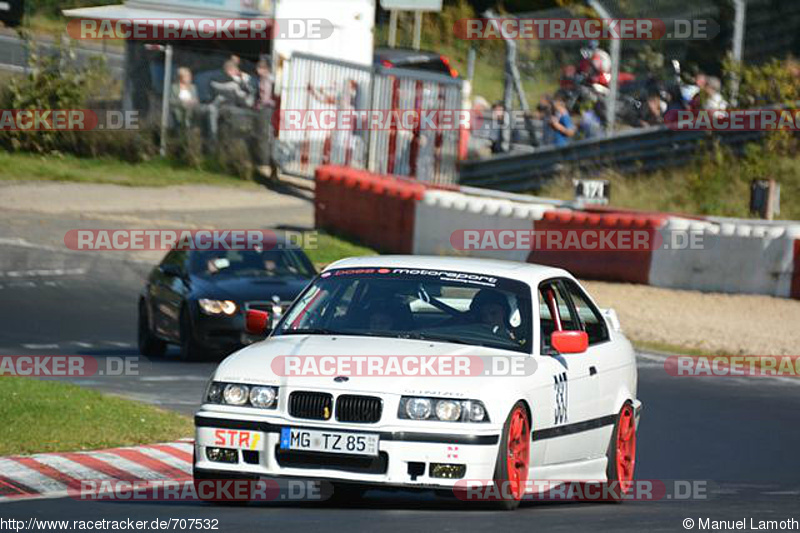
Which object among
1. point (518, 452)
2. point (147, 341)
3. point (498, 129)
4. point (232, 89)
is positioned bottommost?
point (147, 341)

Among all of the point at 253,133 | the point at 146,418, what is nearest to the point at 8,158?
the point at 253,133

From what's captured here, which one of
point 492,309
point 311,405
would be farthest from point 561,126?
point 311,405

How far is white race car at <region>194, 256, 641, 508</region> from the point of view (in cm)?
888

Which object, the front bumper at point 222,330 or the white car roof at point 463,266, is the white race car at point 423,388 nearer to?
the white car roof at point 463,266

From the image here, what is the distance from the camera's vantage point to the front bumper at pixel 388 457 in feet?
29.0

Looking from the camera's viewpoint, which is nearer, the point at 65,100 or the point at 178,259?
the point at 178,259

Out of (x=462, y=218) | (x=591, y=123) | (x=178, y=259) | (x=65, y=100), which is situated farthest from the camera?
(x=65, y=100)

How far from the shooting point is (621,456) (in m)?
10.8

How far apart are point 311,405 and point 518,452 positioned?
46.0 inches

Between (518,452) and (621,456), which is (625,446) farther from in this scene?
(518,452)

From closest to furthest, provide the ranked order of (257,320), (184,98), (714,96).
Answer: (257,320) → (714,96) → (184,98)

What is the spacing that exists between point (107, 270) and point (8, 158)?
817 centimetres

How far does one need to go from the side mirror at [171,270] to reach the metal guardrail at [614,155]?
1207 centimetres

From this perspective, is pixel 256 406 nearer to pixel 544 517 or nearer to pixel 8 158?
pixel 544 517
